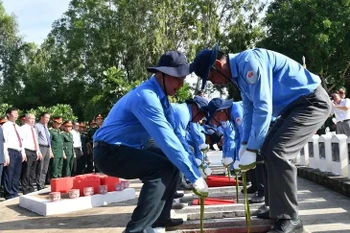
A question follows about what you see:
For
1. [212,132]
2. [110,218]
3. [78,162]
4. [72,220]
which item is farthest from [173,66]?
[78,162]

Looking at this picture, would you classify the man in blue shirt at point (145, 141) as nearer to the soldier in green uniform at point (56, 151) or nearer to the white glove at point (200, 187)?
the white glove at point (200, 187)

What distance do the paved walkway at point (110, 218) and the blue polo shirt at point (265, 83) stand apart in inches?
53.9

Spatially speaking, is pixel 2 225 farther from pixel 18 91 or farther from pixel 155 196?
pixel 18 91

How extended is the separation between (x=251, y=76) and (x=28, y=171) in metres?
7.65

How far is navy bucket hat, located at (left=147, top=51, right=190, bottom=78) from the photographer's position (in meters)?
3.94

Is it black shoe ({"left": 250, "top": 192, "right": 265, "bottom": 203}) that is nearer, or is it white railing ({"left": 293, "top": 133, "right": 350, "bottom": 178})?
black shoe ({"left": 250, "top": 192, "right": 265, "bottom": 203})

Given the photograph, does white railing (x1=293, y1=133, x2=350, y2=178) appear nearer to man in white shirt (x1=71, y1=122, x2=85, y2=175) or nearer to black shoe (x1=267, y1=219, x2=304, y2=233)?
black shoe (x1=267, y1=219, x2=304, y2=233)

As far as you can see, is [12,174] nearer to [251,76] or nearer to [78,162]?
[78,162]

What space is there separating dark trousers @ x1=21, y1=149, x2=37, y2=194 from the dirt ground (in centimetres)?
317

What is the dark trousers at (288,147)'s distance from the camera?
382cm

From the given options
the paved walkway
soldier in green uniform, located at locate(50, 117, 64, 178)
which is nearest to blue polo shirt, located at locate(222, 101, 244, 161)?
the paved walkway

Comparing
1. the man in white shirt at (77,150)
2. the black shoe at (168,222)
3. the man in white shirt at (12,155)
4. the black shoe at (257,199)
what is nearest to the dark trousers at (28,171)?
the man in white shirt at (12,155)

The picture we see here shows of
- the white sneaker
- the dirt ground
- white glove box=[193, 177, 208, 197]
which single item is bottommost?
the dirt ground

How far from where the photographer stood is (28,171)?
10.3 meters
